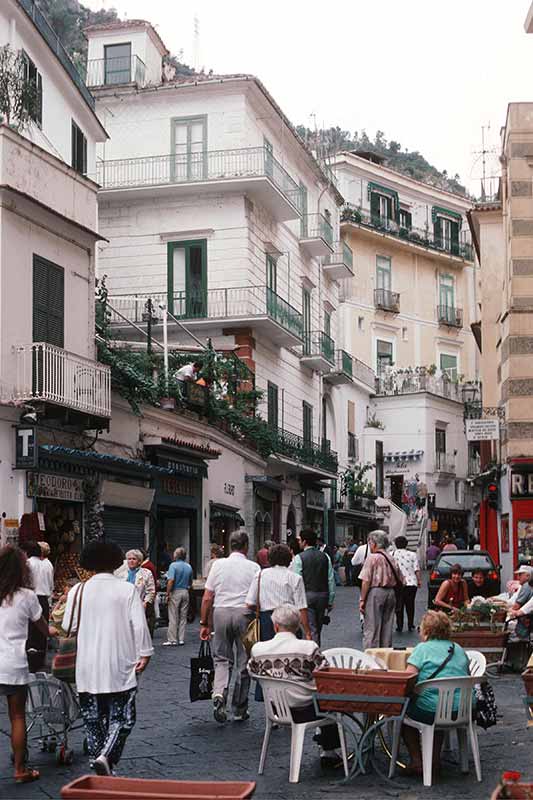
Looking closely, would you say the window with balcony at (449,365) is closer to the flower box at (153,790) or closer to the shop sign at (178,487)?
the shop sign at (178,487)

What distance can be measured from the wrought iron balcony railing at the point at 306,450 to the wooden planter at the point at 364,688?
26.8m

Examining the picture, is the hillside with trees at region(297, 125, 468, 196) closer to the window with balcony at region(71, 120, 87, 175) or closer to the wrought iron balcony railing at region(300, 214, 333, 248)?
the wrought iron balcony railing at region(300, 214, 333, 248)

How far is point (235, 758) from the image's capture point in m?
9.64

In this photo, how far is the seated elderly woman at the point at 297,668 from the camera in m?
8.91

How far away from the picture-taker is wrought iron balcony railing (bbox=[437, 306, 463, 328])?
58.3 meters

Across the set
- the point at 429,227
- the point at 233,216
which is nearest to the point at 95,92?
the point at 233,216

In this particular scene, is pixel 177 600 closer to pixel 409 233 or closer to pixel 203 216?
pixel 203 216

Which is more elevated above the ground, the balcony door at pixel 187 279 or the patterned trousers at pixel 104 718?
the balcony door at pixel 187 279

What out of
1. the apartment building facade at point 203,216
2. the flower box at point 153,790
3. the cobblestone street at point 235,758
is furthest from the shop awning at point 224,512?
the flower box at point 153,790

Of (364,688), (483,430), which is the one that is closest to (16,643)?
(364,688)

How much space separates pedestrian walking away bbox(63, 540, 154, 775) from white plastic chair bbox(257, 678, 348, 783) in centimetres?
123

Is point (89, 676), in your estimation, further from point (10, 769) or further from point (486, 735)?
point (486, 735)

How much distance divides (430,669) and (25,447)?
40.8 ft

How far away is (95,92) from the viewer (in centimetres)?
3584
